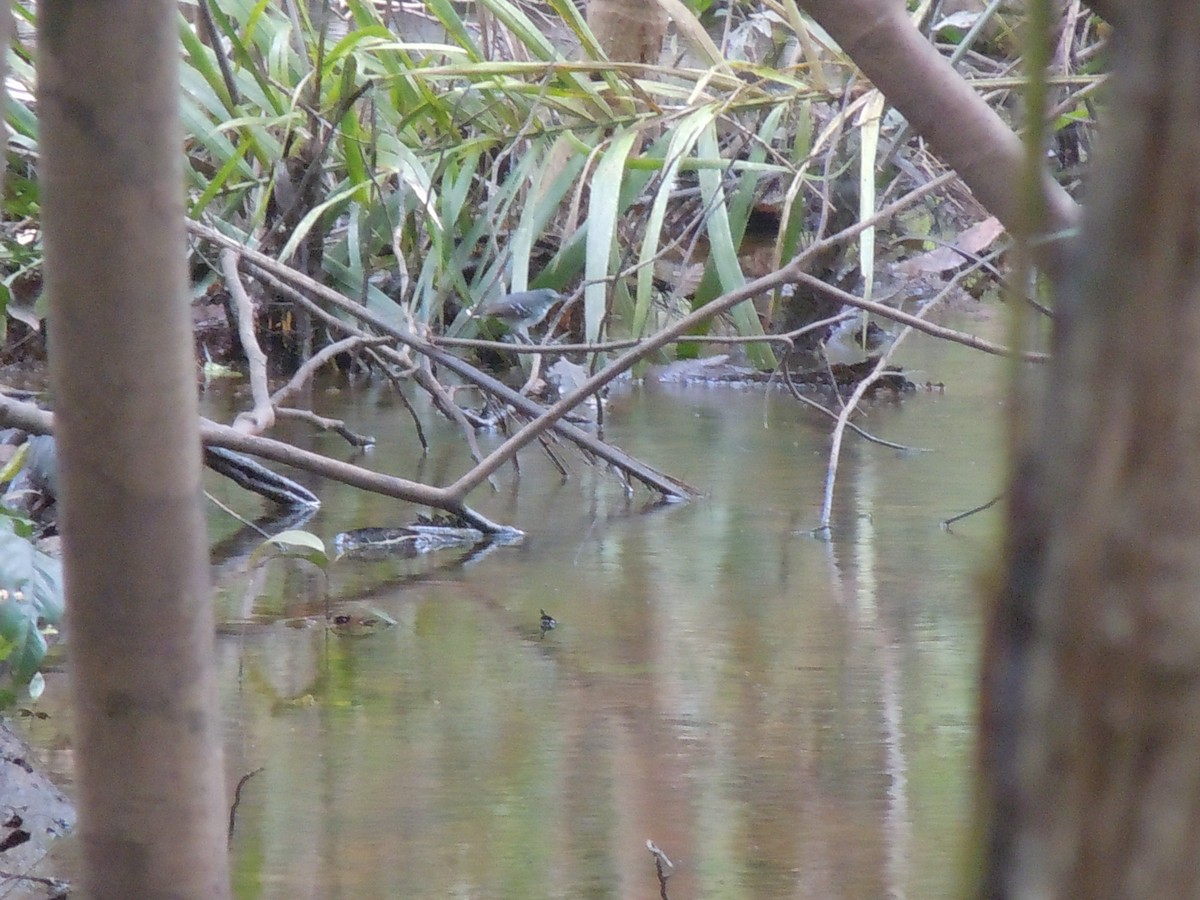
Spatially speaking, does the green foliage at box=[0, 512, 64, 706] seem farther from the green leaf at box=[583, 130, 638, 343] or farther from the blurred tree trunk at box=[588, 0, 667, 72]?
the blurred tree trunk at box=[588, 0, 667, 72]

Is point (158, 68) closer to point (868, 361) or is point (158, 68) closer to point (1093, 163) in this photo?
point (1093, 163)

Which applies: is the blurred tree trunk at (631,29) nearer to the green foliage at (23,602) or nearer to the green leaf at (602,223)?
the green leaf at (602,223)

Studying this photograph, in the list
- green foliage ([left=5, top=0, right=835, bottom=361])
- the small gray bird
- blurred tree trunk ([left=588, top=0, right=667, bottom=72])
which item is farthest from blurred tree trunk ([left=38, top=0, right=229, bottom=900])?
blurred tree trunk ([left=588, top=0, right=667, bottom=72])

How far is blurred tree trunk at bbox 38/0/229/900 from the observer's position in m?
0.57

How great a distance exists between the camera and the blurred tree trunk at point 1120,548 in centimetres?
27

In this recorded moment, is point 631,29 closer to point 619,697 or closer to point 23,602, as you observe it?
point 619,697

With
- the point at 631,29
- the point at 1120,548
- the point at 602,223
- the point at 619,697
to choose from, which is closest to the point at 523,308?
the point at 602,223

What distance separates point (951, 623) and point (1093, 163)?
5.13ft

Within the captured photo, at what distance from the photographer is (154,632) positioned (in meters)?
0.59

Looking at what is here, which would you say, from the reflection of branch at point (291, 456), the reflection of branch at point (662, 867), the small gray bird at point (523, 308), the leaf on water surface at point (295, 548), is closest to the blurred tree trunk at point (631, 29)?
the small gray bird at point (523, 308)

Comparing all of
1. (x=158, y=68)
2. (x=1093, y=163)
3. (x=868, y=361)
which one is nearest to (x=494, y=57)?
(x=868, y=361)

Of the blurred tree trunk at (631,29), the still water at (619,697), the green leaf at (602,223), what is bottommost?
the still water at (619,697)

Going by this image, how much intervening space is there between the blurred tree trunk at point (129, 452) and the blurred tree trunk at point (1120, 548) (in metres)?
0.39

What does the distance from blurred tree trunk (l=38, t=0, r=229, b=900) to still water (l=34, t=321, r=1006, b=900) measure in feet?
1.24
